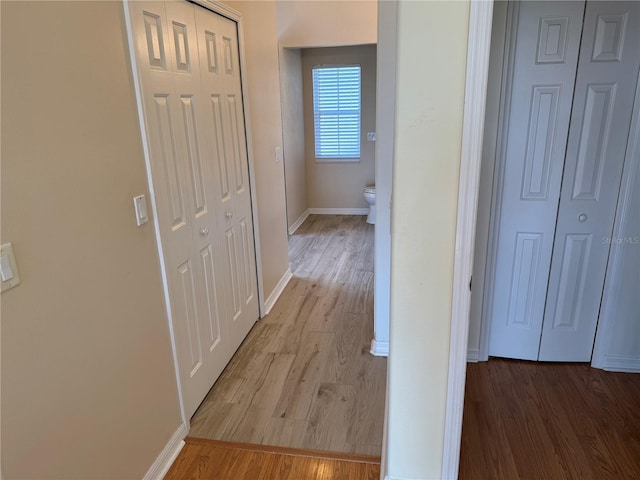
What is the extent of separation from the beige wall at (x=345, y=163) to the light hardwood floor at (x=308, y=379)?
230cm

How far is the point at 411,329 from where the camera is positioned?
146 cm

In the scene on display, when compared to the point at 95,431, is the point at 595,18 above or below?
above

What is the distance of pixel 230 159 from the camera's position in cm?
253

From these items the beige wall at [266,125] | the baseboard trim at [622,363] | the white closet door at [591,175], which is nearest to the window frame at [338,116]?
the beige wall at [266,125]

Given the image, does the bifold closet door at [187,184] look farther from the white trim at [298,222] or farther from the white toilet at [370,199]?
the white toilet at [370,199]

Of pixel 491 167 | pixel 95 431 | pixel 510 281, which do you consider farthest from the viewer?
pixel 510 281

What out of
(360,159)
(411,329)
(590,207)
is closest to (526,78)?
(590,207)

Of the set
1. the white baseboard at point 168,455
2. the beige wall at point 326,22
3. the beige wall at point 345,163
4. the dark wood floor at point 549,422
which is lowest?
the dark wood floor at point 549,422

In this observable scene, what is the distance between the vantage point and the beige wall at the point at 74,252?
1.12 meters

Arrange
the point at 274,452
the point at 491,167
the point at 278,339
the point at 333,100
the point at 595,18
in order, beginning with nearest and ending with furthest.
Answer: the point at 274,452 → the point at 595,18 → the point at 491,167 → the point at 278,339 → the point at 333,100

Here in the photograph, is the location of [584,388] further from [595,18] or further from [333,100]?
[333,100]

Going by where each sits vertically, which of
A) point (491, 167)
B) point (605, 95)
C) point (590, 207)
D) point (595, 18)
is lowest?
point (590, 207)

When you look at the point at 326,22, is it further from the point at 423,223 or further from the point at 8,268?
the point at 8,268

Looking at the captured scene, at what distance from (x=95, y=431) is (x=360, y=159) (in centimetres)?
485
